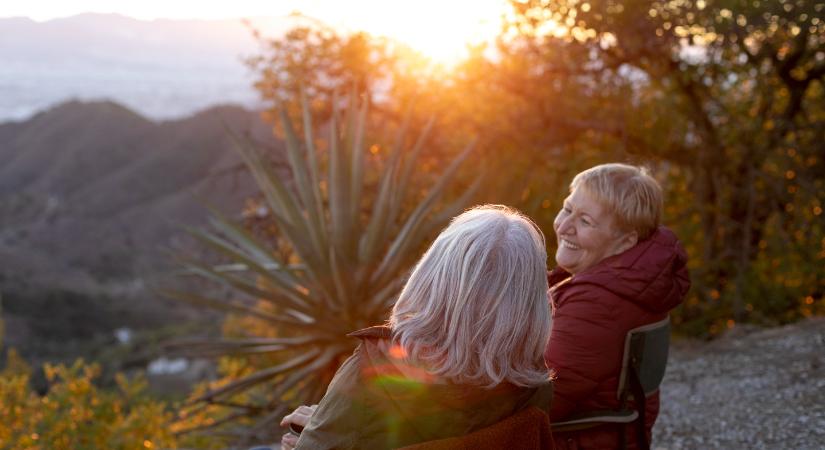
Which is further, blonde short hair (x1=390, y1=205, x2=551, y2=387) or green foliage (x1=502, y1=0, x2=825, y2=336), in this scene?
green foliage (x1=502, y1=0, x2=825, y2=336)

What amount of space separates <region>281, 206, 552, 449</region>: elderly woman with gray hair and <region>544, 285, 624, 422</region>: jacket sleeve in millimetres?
540

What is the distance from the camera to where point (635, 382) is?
237 centimetres

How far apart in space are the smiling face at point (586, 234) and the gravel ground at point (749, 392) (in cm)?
152

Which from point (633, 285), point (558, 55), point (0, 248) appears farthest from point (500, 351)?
point (0, 248)

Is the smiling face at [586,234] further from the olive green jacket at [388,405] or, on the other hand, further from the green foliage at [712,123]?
the green foliage at [712,123]

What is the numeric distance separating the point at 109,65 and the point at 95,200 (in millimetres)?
11697

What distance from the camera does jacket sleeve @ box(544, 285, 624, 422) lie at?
7.50 feet

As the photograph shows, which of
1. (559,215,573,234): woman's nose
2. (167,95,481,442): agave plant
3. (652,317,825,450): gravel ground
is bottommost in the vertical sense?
(652,317,825,450): gravel ground

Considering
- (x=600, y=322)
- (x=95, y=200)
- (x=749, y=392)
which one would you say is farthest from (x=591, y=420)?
(x=95, y=200)

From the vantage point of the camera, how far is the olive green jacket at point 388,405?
1.71 meters

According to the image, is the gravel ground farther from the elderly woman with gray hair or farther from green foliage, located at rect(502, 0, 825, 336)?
the elderly woman with gray hair

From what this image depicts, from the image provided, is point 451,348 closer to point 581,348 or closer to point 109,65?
point 581,348

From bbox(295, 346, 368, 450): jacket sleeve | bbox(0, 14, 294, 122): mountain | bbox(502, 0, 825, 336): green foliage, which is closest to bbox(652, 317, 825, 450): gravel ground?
bbox(502, 0, 825, 336): green foliage

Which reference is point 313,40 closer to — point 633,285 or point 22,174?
point 633,285
